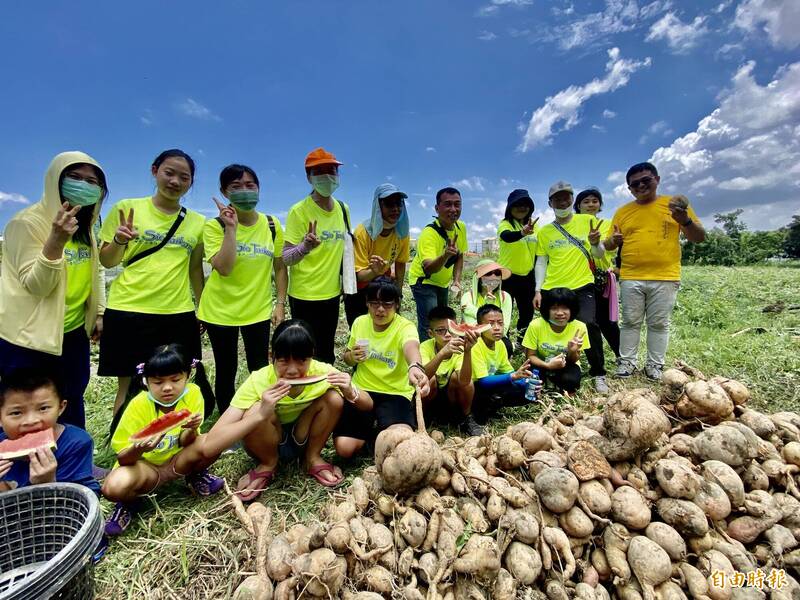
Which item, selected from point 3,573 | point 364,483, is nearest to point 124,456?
point 3,573

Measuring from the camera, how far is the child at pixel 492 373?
3654mm

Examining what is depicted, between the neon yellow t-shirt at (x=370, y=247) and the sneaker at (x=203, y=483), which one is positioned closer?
the sneaker at (x=203, y=483)

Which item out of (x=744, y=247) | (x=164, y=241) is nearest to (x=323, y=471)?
(x=164, y=241)

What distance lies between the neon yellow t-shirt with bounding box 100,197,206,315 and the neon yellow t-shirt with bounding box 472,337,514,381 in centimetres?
267

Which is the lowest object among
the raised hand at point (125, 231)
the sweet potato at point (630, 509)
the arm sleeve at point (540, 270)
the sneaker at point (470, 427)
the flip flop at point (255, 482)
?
the sneaker at point (470, 427)

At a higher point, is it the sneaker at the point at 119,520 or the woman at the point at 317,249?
the woman at the point at 317,249

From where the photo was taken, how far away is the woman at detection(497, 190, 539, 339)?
190 inches

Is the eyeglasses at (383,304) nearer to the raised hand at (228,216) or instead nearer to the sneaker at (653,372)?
A: the raised hand at (228,216)

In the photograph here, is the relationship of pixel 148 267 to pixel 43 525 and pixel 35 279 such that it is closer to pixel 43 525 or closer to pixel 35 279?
pixel 35 279

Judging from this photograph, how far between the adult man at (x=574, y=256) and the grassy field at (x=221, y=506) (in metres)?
0.53

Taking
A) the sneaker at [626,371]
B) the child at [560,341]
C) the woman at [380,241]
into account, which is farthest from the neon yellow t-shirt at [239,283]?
the sneaker at [626,371]

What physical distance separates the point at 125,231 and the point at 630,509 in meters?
3.68

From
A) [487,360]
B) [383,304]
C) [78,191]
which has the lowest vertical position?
[487,360]

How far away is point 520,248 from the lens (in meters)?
5.01
